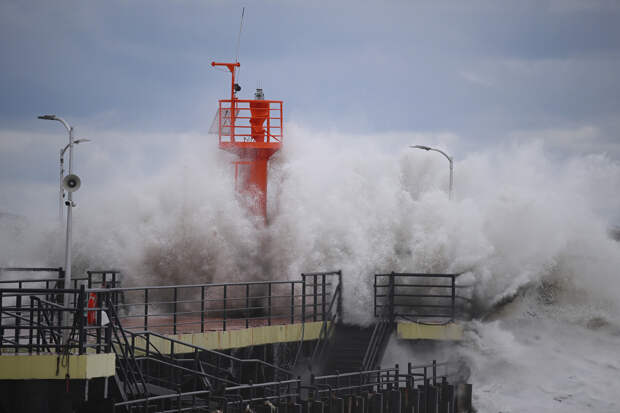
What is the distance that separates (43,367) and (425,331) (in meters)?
9.27

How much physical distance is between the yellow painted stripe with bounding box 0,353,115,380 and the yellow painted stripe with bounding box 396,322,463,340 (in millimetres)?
8460

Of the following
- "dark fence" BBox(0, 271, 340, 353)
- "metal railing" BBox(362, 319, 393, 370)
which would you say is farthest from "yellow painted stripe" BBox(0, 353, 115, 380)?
"metal railing" BBox(362, 319, 393, 370)

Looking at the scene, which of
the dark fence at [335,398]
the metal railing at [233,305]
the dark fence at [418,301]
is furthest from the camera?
the metal railing at [233,305]

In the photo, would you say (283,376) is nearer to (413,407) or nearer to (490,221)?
(413,407)

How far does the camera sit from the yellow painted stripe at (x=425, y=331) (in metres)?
18.2

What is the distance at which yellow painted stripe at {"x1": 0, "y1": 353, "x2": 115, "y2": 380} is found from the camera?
36.8 feet

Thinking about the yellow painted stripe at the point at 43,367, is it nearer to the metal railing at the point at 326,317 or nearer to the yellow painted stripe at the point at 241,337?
the yellow painted stripe at the point at 241,337

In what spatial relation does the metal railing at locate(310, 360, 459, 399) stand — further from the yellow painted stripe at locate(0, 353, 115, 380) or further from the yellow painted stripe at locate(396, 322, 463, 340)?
the yellow painted stripe at locate(0, 353, 115, 380)

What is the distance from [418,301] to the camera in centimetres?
2108

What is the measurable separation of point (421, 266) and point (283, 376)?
241 inches

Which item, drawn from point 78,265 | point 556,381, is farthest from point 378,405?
point 78,265

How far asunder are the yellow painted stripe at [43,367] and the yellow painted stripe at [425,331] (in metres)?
8.46

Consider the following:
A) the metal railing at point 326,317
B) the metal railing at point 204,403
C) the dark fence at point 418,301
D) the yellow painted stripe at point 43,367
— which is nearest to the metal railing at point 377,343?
the dark fence at point 418,301

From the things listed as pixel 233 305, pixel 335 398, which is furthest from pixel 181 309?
pixel 335 398
